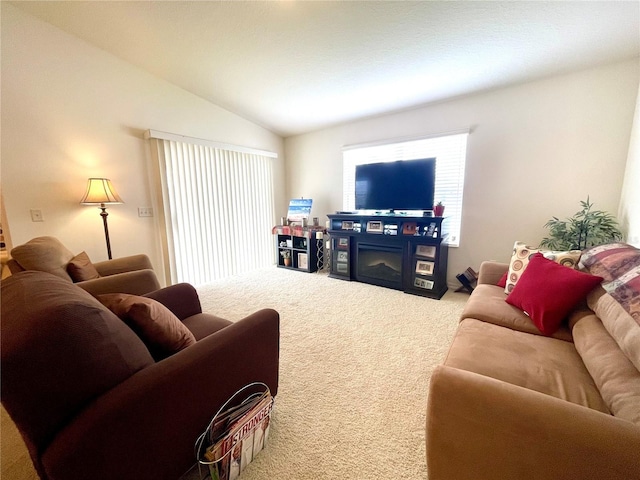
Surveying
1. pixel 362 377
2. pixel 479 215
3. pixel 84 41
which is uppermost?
pixel 84 41

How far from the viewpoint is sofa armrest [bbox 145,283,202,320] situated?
161 centimetres

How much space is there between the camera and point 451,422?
2.73 ft

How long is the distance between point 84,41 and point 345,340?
154 inches

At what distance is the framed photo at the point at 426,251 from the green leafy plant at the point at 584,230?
3.57ft

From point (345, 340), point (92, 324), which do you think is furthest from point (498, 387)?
point (345, 340)

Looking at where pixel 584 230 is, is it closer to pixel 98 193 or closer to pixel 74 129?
pixel 98 193

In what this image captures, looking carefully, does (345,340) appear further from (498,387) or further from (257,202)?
(257,202)

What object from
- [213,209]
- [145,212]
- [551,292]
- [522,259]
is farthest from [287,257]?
[551,292]

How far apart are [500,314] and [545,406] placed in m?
0.95

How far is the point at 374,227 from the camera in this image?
3395 millimetres

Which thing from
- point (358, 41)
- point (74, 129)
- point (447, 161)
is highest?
point (358, 41)

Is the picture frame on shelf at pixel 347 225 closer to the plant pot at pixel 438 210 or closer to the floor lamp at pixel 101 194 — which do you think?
the plant pot at pixel 438 210

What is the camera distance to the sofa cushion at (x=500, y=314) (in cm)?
142

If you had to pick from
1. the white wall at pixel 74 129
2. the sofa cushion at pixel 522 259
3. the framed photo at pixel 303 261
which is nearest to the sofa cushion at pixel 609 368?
the sofa cushion at pixel 522 259
